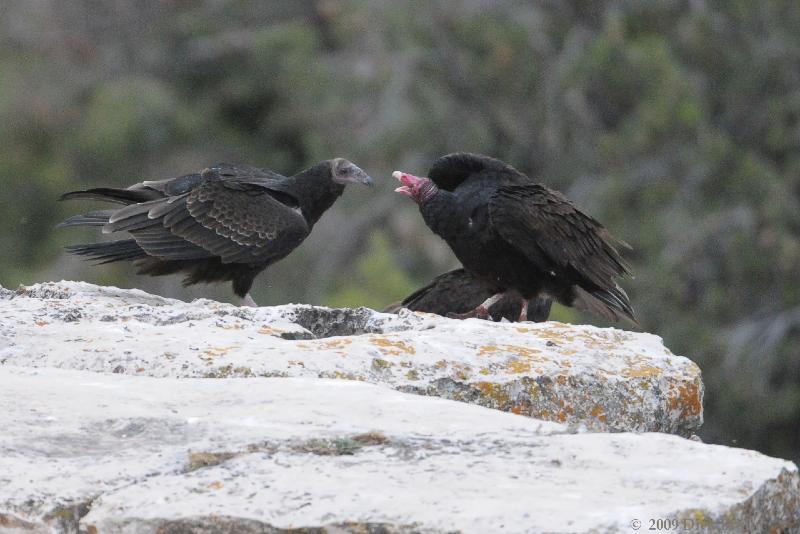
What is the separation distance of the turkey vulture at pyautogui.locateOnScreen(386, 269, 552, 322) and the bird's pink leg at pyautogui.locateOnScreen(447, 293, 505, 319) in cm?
10

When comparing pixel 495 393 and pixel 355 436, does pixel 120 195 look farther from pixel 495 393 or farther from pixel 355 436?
pixel 355 436

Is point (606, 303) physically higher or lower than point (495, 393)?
higher

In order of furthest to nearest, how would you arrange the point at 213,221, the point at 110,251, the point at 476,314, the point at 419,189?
the point at 213,221, the point at 110,251, the point at 419,189, the point at 476,314

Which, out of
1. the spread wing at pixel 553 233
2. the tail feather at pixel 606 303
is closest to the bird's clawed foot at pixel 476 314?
the spread wing at pixel 553 233

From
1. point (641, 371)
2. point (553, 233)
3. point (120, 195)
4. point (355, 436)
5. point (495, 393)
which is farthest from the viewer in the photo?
point (120, 195)

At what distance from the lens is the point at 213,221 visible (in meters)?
6.63

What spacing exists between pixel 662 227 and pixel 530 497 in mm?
10748

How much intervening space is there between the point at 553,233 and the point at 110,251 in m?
1.90

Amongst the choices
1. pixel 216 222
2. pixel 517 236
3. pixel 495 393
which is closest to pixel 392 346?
pixel 495 393

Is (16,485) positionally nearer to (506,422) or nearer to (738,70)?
(506,422)

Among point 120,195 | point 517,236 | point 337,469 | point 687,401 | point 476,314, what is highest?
point 120,195

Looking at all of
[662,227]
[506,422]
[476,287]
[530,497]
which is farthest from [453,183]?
[662,227]

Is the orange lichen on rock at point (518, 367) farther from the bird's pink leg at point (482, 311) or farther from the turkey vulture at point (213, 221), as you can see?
the turkey vulture at point (213, 221)

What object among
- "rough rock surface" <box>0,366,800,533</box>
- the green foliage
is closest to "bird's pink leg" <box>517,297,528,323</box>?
"rough rock surface" <box>0,366,800,533</box>
